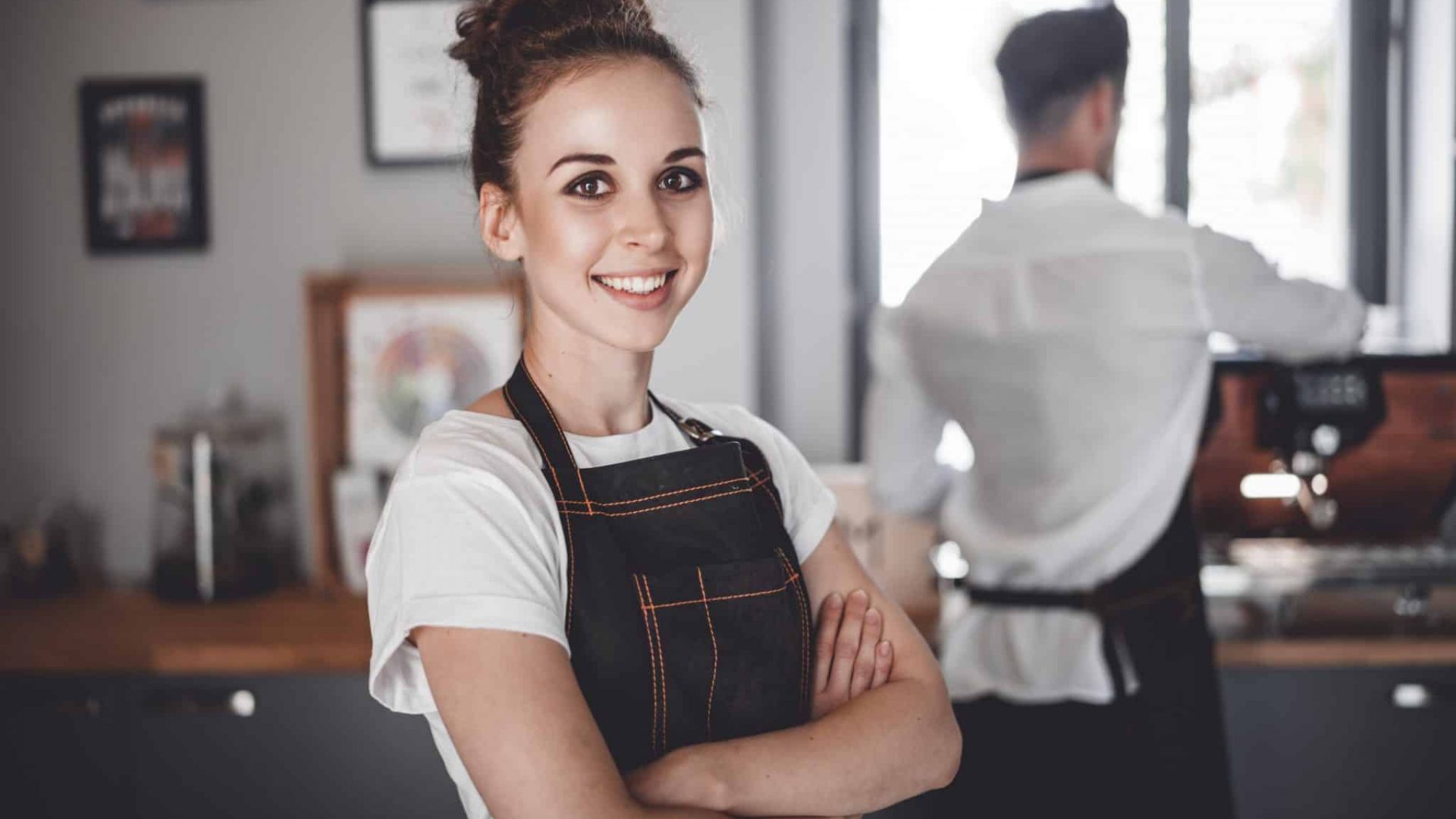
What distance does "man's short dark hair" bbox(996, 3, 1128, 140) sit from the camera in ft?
→ 6.20

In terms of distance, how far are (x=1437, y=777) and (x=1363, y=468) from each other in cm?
57

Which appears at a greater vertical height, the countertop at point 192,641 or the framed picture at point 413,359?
the framed picture at point 413,359

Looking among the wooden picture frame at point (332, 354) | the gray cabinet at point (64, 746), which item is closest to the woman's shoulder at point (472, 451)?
the wooden picture frame at point (332, 354)

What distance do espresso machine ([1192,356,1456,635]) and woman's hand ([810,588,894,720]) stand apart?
4.07 feet

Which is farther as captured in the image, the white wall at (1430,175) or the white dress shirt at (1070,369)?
the white wall at (1430,175)

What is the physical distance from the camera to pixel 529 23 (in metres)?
1.13

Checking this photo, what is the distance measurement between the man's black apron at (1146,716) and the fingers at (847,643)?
816 millimetres

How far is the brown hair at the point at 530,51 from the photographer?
1.10 m

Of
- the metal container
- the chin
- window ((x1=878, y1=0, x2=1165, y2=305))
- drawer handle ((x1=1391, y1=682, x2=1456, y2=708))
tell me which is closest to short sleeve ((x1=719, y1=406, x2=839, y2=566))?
the chin

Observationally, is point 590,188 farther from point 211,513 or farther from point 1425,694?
point 1425,694

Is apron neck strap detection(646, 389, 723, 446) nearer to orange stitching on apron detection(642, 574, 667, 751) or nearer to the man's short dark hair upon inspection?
orange stitching on apron detection(642, 574, 667, 751)

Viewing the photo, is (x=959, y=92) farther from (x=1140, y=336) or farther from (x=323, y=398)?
(x=323, y=398)

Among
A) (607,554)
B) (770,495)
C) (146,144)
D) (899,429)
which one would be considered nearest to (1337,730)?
(899,429)

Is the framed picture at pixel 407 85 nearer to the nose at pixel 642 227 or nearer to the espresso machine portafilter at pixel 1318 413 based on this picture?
the nose at pixel 642 227
